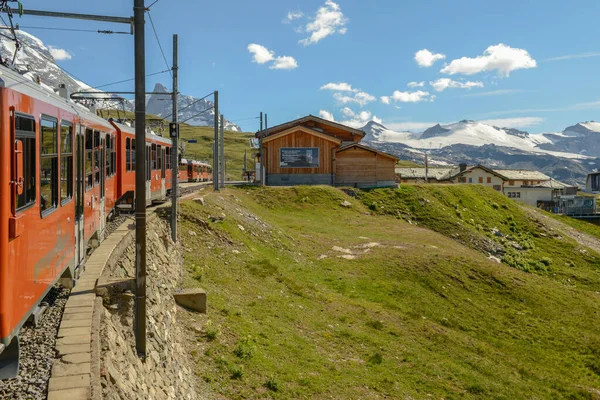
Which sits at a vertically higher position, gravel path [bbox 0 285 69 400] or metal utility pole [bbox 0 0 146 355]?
metal utility pole [bbox 0 0 146 355]

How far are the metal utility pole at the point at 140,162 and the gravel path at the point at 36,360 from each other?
1.33 meters

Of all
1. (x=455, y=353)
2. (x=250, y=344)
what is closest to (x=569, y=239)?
(x=455, y=353)

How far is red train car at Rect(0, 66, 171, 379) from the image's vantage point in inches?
197

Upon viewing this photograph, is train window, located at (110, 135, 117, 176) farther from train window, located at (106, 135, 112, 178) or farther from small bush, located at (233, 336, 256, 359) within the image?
small bush, located at (233, 336, 256, 359)

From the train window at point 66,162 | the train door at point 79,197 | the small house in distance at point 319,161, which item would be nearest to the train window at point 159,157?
the train door at point 79,197

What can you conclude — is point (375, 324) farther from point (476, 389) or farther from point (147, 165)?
point (147, 165)

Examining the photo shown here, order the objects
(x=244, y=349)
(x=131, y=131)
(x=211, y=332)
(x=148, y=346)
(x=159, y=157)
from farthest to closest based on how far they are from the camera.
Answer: (x=159, y=157), (x=131, y=131), (x=211, y=332), (x=244, y=349), (x=148, y=346)

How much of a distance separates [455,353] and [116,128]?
1571cm

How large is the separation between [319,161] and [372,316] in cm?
2982

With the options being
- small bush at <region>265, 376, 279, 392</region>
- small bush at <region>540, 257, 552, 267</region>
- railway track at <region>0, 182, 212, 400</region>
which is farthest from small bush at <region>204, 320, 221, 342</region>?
small bush at <region>540, 257, 552, 267</region>

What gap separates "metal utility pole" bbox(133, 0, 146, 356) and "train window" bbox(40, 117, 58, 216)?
1325mm

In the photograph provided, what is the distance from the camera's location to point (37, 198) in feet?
20.7

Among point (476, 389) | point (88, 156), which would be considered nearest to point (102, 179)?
point (88, 156)

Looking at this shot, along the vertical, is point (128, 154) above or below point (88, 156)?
above
